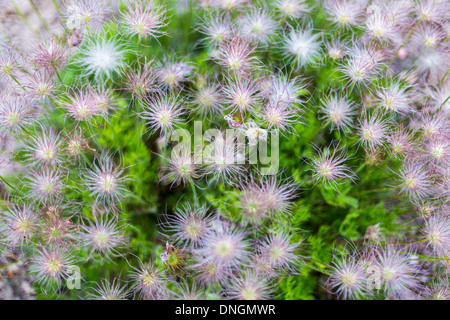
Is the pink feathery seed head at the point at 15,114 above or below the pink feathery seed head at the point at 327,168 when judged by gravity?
above

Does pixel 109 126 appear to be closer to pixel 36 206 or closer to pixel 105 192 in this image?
pixel 105 192

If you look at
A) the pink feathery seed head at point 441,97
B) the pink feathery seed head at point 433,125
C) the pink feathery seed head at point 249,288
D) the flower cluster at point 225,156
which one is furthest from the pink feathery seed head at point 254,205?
the pink feathery seed head at point 441,97

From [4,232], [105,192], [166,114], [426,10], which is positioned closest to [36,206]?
[4,232]

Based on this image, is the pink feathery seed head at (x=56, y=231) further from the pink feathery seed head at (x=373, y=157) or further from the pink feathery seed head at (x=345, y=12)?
the pink feathery seed head at (x=345, y=12)

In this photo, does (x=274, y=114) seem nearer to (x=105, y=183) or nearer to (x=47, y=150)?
(x=105, y=183)

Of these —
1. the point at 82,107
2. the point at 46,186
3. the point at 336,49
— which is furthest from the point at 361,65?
the point at 46,186
